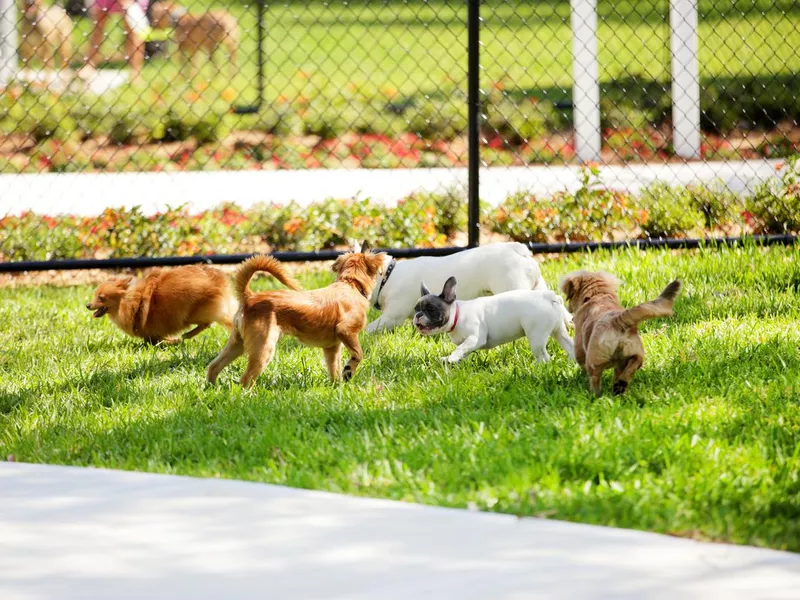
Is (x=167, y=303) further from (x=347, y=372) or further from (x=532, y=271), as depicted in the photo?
(x=532, y=271)

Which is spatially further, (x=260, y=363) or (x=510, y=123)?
(x=510, y=123)

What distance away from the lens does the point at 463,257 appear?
628cm

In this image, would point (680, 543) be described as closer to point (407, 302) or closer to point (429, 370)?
point (429, 370)

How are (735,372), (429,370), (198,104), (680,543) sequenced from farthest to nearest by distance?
(198,104)
(429,370)
(735,372)
(680,543)

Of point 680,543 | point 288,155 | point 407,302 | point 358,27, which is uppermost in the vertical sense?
point 358,27

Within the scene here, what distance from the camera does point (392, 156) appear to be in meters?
12.0

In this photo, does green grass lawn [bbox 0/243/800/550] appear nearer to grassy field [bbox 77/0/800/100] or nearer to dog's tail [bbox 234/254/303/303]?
dog's tail [bbox 234/254/303/303]

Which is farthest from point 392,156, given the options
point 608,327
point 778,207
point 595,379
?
point 608,327

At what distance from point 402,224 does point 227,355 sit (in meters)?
3.23

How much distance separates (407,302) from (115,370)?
5.40ft

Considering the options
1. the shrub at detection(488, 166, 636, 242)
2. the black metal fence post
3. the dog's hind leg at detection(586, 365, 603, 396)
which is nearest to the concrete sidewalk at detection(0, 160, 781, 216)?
the shrub at detection(488, 166, 636, 242)

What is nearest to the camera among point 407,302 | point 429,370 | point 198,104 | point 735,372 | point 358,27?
point 735,372

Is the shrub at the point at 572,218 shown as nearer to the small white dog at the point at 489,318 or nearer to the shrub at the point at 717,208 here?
the shrub at the point at 717,208

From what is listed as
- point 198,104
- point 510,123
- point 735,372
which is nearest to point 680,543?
point 735,372
